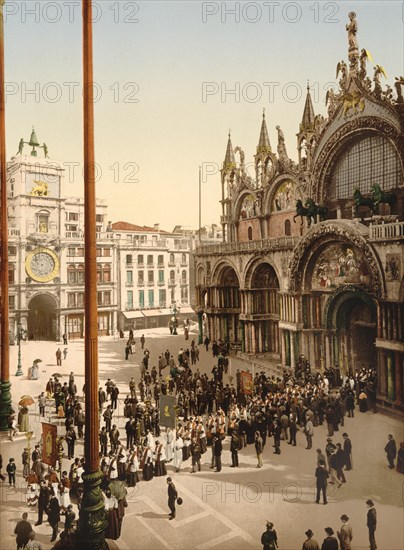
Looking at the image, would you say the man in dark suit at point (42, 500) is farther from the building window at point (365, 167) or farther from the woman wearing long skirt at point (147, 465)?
the building window at point (365, 167)

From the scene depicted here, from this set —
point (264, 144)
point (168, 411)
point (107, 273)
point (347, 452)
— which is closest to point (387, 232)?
point (347, 452)

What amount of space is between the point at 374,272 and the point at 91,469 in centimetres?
1502

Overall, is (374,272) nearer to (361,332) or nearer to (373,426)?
(361,332)

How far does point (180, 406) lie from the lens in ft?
63.6

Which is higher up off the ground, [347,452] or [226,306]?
[226,306]

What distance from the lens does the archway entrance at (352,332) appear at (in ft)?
72.6

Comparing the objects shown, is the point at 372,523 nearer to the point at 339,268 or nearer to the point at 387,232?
the point at 387,232

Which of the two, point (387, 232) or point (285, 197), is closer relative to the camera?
point (387, 232)

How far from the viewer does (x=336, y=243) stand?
2244cm

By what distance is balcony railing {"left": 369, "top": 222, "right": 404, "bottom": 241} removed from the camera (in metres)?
17.9

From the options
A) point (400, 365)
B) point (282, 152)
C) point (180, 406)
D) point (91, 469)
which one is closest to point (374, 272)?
point (400, 365)

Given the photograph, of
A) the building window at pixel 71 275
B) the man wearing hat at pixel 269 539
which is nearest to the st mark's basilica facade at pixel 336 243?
the man wearing hat at pixel 269 539

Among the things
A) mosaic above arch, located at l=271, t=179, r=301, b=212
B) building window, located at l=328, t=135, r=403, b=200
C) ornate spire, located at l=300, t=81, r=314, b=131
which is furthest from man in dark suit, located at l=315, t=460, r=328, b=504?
ornate spire, located at l=300, t=81, r=314, b=131

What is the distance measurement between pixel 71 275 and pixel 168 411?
918cm
